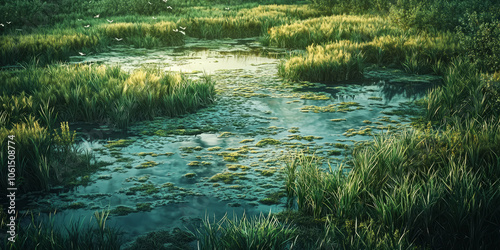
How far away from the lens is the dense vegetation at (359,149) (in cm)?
316

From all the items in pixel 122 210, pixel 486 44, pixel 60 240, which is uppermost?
pixel 486 44

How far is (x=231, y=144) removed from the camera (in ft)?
17.4

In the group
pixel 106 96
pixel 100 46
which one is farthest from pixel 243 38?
pixel 106 96

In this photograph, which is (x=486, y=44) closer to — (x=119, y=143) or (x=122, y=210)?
(x=119, y=143)

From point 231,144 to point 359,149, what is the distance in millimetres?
1460

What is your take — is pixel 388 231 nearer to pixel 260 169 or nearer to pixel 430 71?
pixel 260 169

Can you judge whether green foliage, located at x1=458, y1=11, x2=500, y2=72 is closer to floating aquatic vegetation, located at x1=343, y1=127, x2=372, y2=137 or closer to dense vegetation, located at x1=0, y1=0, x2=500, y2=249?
dense vegetation, located at x1=0, y1=0, x2=500, y2=249

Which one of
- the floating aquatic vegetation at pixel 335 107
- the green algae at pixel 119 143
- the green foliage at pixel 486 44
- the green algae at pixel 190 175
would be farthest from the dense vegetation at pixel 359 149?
the floating aquatic vegetation at pixel 335 107

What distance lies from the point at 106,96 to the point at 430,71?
6498mm

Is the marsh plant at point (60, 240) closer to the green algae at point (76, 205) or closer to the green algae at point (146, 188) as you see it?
the green algae at point (76, 205)

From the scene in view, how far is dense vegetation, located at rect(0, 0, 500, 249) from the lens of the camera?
3.16 metres

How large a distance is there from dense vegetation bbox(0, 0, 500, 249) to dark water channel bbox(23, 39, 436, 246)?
0.30 m

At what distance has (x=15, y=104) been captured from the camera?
Result: 5.71 m

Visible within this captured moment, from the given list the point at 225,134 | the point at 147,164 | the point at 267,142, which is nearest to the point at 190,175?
the point at 147,164
